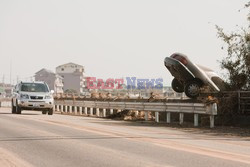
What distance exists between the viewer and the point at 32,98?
27.0 metres

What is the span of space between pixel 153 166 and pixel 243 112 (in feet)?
40.8

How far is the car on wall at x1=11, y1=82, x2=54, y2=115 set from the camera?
1055 inches

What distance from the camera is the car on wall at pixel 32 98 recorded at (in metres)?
26.8

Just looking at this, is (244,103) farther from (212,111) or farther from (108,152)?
(108,152)

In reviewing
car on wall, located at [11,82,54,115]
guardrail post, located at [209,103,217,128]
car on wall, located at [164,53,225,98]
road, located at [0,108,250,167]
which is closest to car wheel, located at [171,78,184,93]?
car on wall, located at [164,53,225,98]

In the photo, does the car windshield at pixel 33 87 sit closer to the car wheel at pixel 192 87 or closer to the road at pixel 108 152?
the car wheel at pixel 192 87

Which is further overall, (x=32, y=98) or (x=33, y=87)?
(x=33, y=87)

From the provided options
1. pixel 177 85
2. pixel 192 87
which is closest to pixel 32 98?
pixel 177 85

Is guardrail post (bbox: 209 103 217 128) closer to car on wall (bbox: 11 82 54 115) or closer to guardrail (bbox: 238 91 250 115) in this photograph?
guardrail (bbox: 238 91 250 115)

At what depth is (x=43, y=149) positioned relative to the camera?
10062 millimetres

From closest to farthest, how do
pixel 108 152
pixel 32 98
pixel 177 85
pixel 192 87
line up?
pixel 108 152 → pixel 192 87 → pixel 177 85 → pixel 32 98

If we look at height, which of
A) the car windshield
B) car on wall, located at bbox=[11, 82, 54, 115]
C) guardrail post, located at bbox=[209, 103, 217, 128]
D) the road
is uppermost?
the car windshield

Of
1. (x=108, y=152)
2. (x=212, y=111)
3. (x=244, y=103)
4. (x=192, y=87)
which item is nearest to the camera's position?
(x=108, y=152)

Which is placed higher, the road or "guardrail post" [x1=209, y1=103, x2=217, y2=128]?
"guardrail post" [x1=209, y1=103, x2=217, y2=128]
